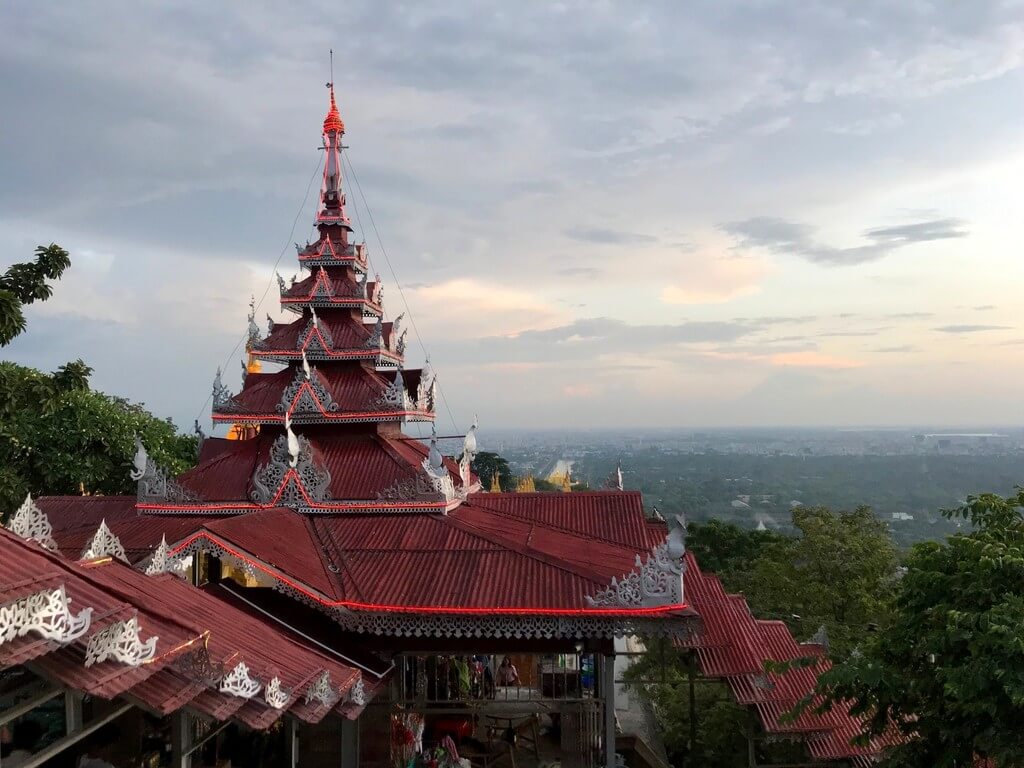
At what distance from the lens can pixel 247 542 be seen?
10.4m

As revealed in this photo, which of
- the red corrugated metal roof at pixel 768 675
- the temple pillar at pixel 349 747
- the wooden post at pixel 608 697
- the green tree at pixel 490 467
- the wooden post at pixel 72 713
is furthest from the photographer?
the green tree at pixel 490 467

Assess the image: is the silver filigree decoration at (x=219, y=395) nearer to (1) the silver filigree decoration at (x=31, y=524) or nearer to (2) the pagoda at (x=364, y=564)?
(2) the pagoda at (x=364, y=564)

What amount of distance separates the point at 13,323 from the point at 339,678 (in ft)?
24.0

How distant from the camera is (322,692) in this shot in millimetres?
7523

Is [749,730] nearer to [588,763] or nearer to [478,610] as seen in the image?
[588,763]

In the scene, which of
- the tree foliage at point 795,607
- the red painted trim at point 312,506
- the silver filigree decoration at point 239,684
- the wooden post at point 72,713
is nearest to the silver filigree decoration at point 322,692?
the silver filigree decoration at point 239,684

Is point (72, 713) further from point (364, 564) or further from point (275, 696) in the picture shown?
point (364, 564)

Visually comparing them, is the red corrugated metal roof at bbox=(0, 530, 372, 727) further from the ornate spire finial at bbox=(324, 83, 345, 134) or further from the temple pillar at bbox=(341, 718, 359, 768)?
the ornate spire finial at bbox=(324, 83, 345, 134)

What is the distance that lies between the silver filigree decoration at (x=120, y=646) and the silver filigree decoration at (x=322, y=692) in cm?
262

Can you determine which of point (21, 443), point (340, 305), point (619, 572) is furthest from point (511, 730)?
point (21, 443)

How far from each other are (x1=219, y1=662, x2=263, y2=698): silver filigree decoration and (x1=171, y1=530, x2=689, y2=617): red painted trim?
12.6ft

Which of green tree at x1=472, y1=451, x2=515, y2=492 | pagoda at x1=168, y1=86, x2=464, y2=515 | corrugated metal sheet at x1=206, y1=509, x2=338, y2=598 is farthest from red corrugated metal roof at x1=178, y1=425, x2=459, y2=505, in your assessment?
green tree at x1=472, y1=451, x2=515, y2=492

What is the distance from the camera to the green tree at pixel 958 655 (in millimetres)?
7426

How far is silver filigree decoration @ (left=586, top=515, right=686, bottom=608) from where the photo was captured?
33.2 feet
